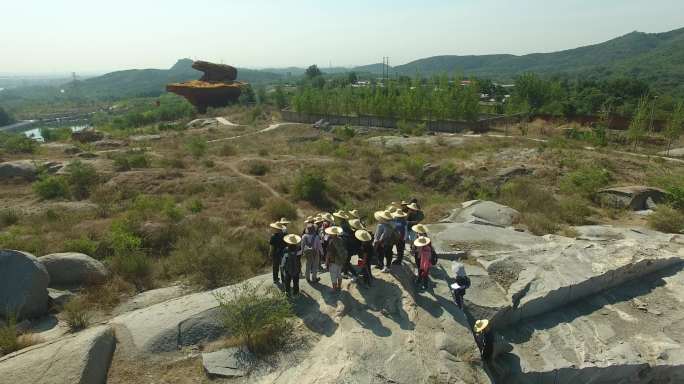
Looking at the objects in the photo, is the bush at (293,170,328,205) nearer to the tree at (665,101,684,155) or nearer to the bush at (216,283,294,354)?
the bush at (216,283,294,354)

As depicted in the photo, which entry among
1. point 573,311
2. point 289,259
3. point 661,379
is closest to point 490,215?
point 573,311

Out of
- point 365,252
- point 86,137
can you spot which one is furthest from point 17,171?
point 365,252

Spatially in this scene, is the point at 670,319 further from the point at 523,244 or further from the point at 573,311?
the point at 523,244

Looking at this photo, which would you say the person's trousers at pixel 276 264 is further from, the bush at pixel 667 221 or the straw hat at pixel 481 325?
the bush at pixel 667 221

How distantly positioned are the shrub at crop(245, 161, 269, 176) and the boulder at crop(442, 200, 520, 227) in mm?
12682

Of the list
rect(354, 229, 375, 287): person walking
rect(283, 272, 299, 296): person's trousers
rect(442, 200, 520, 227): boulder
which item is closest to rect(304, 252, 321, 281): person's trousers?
rect(283, 272, 299, 296): person's trousers

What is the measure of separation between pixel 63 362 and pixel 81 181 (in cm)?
1644

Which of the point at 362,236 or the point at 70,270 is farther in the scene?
the point at 70,270

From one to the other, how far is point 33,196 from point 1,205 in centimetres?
142

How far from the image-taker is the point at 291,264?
8.12 metres

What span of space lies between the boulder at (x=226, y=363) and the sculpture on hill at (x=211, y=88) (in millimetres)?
67688

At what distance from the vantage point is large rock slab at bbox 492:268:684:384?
25.5 feet

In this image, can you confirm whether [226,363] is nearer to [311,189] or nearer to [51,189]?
[311,189]

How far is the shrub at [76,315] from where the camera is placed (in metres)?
7.93
